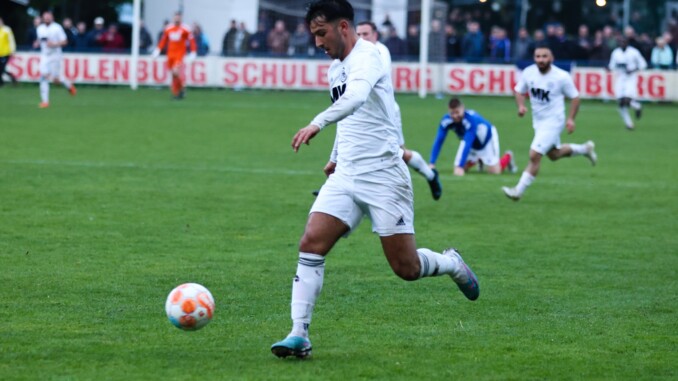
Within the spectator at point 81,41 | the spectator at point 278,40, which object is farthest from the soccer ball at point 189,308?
the spectator at point 81,41

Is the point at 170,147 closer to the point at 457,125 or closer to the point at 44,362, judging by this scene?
the point at 457,125

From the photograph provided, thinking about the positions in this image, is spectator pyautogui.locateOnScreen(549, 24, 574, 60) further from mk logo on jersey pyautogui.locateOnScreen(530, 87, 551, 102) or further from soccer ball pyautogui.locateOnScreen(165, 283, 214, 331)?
soccer ball pyautogui.locateOnScreen(165, 283, 214, 331)

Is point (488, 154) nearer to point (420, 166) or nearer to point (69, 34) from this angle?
point (420, 166)

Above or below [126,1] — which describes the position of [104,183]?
below

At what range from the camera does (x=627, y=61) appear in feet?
103

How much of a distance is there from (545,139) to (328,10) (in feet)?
29.8

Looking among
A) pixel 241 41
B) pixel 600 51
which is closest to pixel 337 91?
pixel 600 51

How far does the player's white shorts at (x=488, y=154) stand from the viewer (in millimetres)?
18547

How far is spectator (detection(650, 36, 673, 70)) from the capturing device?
121 feet

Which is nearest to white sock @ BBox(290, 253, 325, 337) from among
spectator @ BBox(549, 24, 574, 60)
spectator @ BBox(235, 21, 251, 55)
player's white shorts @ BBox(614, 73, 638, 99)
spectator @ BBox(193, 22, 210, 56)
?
player's white shorts @ BBox(614, 73, 638, 99)

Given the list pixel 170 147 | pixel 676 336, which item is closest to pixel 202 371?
pixel 676 336

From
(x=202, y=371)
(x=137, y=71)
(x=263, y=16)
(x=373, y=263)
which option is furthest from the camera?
(x=263, y=16)

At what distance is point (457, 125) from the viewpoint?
1831 centimetres

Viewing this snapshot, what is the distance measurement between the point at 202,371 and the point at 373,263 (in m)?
4.09
